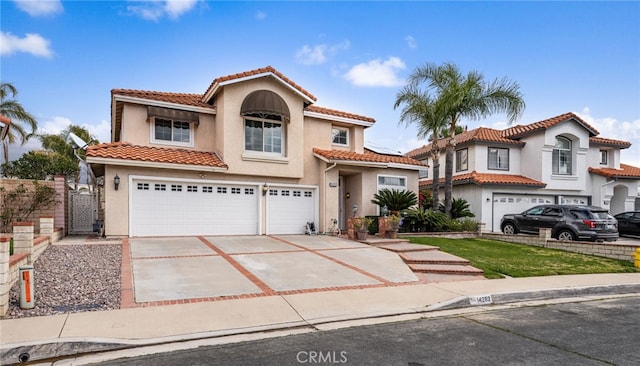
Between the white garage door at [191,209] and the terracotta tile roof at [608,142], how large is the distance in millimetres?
23253

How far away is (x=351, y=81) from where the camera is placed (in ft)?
67.4

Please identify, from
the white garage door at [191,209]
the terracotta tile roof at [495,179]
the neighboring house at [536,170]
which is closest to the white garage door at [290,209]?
the white garage door at [191,209]

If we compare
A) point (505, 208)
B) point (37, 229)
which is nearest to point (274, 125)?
point (37, 229)

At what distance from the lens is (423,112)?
1864 centimetres

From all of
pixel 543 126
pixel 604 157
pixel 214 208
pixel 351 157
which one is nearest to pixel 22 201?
pixel 214 208

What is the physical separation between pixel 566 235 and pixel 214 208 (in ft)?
49.0

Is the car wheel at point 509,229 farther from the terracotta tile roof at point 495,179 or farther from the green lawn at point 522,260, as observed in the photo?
the green lawn at point 522,260

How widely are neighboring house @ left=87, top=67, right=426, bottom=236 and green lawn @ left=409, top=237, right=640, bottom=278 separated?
4759 millimetres

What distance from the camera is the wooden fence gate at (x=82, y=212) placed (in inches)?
636

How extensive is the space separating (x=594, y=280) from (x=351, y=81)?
14.2 meters

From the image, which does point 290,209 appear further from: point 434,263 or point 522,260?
point 522,260

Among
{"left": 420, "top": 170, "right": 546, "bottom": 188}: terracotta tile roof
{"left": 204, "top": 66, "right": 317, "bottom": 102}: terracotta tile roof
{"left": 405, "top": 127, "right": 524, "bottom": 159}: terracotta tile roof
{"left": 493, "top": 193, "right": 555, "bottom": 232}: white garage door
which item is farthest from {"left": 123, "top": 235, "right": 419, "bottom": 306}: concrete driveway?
Answer: {"left": 405, "top": 127, "right": 524, "bottom": 159}: terracotta tile roof

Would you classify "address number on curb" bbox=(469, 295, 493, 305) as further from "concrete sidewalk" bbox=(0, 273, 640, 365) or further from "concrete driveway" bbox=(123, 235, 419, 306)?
"concrete driveway" bbox=(123, 235, 419, 306)

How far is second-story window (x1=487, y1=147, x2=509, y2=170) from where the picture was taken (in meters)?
23.9
